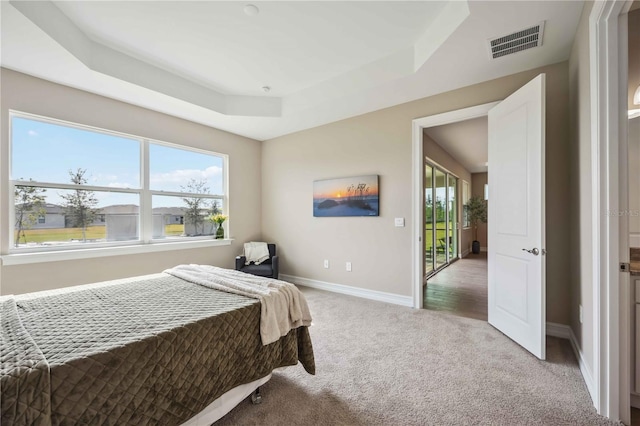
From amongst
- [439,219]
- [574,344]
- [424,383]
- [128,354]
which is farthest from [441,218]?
[128,354]

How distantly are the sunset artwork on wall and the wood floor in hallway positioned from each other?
57.8 inches

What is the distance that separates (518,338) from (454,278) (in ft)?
8.44

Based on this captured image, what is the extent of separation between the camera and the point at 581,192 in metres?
2.02

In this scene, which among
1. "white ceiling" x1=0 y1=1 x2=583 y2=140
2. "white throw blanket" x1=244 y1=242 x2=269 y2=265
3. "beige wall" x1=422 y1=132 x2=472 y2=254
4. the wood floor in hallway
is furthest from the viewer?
"beige wall" x1=422 y1=132 x2=472 y2=254

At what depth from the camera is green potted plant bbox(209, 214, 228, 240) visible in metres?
4.33

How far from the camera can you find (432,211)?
16.7 ft

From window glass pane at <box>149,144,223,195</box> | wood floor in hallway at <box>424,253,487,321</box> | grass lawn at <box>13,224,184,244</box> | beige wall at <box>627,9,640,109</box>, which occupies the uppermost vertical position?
beige wall at <box>627,9,640,109</box>

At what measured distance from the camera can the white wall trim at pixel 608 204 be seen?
60.3 inches

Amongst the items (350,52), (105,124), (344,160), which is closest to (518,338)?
(344,160)

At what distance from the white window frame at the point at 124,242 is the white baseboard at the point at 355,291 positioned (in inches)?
55.5

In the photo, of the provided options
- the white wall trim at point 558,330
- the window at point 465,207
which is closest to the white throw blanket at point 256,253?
the white wall trim at point 558,330

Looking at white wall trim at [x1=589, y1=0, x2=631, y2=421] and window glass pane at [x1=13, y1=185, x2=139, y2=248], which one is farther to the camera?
window glass pane at [x1=13, y1=185, x2=139, y2=248]

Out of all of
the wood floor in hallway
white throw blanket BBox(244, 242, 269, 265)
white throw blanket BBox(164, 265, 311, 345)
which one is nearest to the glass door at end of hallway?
the wood floor in hallway

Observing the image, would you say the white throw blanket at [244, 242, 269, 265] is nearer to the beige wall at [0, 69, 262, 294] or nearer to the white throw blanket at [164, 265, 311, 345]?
the beige wall at [0, 69, 262, 294]
